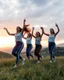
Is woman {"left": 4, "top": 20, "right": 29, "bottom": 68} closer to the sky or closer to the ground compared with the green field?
closer to the sky

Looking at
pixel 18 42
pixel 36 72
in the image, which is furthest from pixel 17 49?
pixel 36 72

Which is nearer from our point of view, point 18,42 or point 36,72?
point 36,72

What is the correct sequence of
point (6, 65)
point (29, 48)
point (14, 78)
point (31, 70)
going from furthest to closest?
1. point (29, 48)
2. point (6, 65)
3. point (31, 70)
4. point (14, 78)

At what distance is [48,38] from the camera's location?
1938 centimetres

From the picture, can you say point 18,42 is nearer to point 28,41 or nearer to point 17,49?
point 17,49

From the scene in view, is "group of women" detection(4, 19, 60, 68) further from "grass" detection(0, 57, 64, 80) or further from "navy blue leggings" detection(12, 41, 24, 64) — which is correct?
"grass" detection(0, 57, 64, 80)

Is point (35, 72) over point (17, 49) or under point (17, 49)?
under

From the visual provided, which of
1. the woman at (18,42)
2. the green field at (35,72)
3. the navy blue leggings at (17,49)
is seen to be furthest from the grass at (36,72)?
the woman at (18,42)

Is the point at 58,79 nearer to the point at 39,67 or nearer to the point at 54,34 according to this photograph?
the point at 39,67

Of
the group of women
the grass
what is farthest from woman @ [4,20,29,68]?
the grass

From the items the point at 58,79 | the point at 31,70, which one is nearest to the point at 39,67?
the point at 31,70

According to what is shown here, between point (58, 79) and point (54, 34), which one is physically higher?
point (54, 34)

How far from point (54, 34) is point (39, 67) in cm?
343

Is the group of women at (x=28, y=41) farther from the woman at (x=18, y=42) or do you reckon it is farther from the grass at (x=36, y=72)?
the grass at (x=36, y=72)
